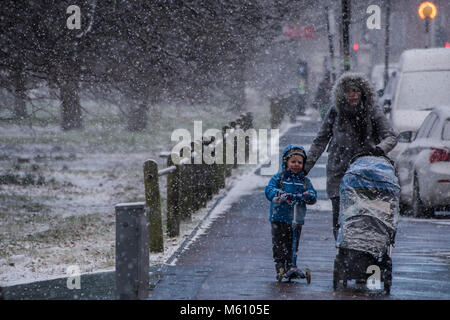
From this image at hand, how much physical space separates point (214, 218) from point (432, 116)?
3322 mm

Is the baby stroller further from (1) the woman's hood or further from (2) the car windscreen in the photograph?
(2) the car windscreen

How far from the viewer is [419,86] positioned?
17.9m

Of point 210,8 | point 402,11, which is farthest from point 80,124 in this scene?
point 402,11

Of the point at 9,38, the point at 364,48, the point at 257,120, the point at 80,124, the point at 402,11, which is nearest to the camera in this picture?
the point at 9,38

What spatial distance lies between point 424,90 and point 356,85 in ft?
32.7

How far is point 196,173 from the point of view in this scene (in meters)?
13.1

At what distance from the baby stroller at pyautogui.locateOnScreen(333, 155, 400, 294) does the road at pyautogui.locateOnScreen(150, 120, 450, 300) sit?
0.19 meters

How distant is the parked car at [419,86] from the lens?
17.2 meters

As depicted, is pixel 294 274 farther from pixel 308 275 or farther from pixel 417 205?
pixel 417 205

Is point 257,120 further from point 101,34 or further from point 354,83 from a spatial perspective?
point 354,83

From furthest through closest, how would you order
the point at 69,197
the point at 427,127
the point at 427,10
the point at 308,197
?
the point at 427,10 → the point at 69,197 → the point at 427,127 → the point at 308,197

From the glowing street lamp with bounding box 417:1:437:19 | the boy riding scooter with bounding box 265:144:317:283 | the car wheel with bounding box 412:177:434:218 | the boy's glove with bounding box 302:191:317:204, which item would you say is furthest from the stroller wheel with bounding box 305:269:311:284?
the glowing street lamp with bounding box 417:1:437:19

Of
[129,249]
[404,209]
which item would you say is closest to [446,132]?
[404,209]

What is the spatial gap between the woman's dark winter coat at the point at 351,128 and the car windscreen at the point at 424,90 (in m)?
9.34
